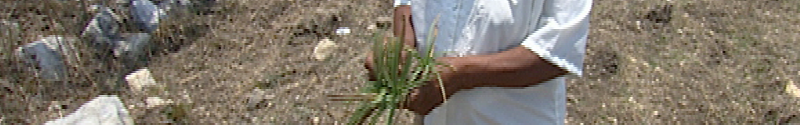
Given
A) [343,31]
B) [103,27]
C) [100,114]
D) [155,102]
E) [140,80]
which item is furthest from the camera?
[343,31]

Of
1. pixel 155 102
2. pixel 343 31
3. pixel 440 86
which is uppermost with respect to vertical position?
pixel 440 86

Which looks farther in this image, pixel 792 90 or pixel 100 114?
pixel 792 90

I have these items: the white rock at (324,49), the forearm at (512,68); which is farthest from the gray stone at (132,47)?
the forearm at (512,68)

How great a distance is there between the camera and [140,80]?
2408 mm

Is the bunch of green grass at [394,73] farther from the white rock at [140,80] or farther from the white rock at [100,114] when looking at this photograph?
the white rock at [140,80]

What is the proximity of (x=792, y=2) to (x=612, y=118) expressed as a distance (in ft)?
4.13

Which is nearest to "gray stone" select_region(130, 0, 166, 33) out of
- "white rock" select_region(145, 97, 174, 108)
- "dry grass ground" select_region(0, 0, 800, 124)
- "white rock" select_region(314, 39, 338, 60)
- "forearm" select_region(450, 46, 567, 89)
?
"dry grass ground" select_region(0, 0, 800, 124)

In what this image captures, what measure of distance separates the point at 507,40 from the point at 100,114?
1532mm

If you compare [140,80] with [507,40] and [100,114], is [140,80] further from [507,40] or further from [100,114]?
[507,40]

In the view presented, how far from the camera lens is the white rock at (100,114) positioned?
6.98 feet

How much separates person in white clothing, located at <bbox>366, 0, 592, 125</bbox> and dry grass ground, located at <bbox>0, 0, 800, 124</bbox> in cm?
112

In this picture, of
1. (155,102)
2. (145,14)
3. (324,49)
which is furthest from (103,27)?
(324,49)

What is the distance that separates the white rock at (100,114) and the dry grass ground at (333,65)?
0.06m

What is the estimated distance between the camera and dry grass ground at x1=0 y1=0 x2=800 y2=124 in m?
2.25
